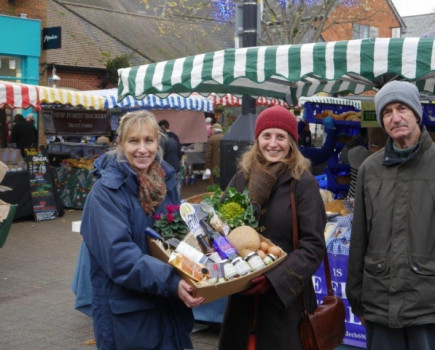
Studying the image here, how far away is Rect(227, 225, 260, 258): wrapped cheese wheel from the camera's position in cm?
314

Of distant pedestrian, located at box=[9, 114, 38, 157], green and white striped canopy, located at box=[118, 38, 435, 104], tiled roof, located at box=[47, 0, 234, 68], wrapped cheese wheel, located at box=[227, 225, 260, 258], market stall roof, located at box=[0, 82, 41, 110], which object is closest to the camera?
wrapped cheese wheel, located at box=[227, 225, 260, 258]

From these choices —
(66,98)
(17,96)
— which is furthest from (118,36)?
(17,96)

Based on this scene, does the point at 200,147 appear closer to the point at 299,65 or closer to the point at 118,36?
the point at 118,36

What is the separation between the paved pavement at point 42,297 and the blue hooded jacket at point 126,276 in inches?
94.4

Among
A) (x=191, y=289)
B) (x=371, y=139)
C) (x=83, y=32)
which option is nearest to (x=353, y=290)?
(x=191, y=289)

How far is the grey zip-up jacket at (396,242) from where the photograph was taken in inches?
117

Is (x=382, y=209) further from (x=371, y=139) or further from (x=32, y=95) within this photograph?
(x=32, y=95)

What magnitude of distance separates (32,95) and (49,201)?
2040 mm

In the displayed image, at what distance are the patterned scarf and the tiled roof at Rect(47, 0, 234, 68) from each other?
807 inches

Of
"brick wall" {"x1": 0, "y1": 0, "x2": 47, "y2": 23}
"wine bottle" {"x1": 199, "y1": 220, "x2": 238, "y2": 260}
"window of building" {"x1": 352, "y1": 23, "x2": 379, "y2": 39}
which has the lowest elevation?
"wine bottle" {"x1": 199, "y1": 220, "x2": 238, "y2": 260}

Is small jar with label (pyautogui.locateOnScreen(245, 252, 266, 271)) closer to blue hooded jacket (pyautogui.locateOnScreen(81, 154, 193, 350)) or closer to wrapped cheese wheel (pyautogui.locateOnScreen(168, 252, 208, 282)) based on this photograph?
wrapped cheese wheel (pyautogui.locateOnScreen(168, 252, 208, 282))

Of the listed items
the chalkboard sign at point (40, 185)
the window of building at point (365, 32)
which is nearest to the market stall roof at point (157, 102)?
the chalkboard sign at point (40, 185)

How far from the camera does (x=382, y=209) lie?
311 centimetres

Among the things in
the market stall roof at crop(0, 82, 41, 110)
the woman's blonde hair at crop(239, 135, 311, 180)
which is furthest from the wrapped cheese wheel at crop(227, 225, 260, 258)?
the market stall roof at crop(0, 82, 41, 110)
